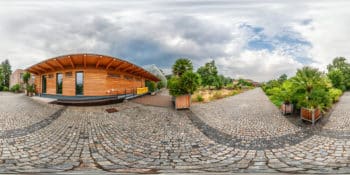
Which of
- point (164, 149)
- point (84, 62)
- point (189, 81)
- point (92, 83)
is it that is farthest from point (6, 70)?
point (164, 149)

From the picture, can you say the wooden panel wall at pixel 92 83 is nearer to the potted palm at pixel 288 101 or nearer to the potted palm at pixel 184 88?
the potted palm at pixel 184 88

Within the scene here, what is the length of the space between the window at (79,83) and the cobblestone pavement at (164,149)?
711 cm

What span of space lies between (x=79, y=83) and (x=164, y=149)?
1186 centimetres

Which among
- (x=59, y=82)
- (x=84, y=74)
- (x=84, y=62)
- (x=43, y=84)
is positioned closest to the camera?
(x=84, y=62)

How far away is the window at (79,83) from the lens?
1392 centimetres

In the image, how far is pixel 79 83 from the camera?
553 inches

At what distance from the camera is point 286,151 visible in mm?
4664

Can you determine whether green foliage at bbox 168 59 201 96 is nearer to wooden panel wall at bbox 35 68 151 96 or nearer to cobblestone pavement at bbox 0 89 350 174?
cobblestone pavement at bbox 0 89 350 174

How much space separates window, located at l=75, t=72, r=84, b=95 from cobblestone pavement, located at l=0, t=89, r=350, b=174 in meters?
7.11

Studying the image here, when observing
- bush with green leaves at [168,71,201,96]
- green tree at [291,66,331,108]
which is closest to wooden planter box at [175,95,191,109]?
bush with green leaves at [168,71,201,96]

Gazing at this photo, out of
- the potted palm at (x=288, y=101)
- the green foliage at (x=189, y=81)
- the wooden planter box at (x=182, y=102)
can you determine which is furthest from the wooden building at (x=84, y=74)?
the potted palm at (x=288, y=101)

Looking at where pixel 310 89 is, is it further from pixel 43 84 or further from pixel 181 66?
pixel 43 84

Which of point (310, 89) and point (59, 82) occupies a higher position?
point (59, 82)

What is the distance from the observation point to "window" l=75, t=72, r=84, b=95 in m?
13.9
